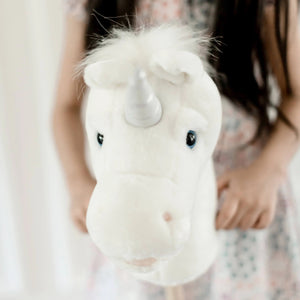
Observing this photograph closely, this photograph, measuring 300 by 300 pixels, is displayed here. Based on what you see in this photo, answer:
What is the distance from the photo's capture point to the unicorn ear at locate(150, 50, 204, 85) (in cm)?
29

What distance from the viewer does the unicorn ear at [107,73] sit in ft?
0.97

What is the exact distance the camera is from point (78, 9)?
22.0 inches

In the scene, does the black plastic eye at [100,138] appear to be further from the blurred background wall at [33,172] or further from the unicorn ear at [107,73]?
the blurred background wall at [33,172]

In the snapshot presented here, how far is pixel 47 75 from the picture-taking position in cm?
81

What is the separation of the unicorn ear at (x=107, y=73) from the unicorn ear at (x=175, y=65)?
0.02 meters

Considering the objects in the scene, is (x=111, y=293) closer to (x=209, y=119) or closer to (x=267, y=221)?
(x=267, y=221)

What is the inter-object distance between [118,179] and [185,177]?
0.05 metres

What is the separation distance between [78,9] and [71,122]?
15cm

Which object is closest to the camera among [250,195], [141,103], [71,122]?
[141,103]

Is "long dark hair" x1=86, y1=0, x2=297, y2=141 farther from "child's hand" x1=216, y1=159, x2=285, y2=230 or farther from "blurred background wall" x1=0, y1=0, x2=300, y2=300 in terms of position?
"blurred background wall" x1=0, y1=0, x2=300, y2=300

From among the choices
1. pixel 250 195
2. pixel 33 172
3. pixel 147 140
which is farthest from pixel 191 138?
pixel 33 172

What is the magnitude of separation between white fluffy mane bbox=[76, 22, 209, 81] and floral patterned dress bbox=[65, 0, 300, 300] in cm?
23

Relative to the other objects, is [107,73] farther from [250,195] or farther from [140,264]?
[250,195]

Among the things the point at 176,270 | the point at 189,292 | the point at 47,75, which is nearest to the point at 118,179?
the point at 176,270
